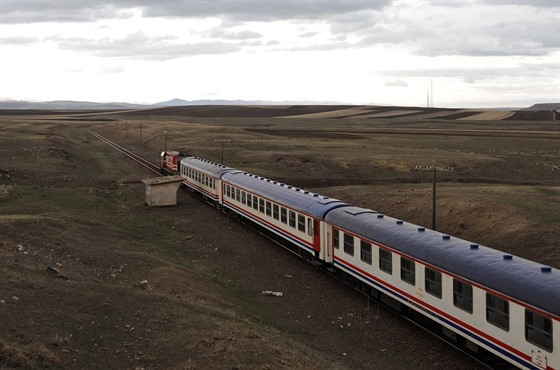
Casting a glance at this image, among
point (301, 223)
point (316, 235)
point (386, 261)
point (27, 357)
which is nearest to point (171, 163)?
point (301, 223)

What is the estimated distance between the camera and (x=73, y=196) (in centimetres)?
4559

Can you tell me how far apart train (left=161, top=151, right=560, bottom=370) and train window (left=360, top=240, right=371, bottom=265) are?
0.04 m

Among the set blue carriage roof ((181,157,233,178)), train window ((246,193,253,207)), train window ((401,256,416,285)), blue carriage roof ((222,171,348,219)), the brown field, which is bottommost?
the brown field

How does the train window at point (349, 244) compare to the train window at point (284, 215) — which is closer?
the train window at point (349, 244)

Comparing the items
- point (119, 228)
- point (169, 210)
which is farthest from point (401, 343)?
point (169, 210)

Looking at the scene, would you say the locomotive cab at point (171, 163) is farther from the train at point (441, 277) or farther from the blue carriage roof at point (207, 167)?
the train at point (441, 277)

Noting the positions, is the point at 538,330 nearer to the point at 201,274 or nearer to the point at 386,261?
the point at 386,261

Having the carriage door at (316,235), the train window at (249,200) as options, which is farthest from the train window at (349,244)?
the train window at (249,200)

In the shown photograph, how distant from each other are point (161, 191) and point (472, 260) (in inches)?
1172

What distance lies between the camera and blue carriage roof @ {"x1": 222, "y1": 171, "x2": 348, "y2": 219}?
26.5m

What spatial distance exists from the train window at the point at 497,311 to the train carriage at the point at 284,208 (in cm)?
988

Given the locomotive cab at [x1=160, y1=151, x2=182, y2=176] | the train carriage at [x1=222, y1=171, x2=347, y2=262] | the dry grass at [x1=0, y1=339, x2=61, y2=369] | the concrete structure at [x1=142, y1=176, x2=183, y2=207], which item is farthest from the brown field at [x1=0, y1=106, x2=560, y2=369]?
the locomotive cab at [x1=160, y1=151, x2=182, y2=176]

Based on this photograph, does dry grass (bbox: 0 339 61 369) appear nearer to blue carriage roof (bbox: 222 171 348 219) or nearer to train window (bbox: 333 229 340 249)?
train window (bbox: 333 229 340 249)

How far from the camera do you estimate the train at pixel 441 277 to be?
14.4m
